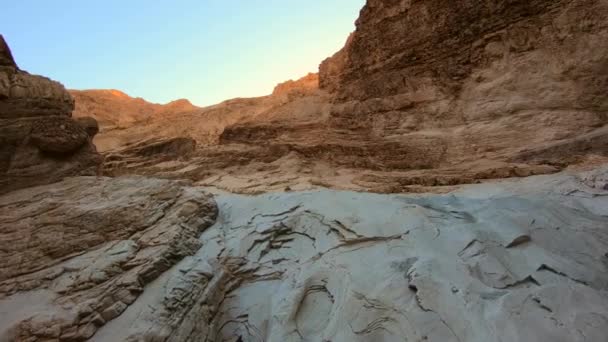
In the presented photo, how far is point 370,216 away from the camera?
205 inches

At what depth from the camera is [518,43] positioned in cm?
973

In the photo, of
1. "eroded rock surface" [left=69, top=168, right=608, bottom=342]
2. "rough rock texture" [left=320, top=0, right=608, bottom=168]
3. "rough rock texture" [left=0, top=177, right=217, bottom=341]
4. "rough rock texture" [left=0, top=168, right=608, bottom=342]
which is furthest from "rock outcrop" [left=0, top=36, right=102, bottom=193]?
"rough rock texture" [left=320, top=0, right=608, bottom=168]

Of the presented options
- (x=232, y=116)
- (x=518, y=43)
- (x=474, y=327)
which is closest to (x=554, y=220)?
(x=474, y=327)

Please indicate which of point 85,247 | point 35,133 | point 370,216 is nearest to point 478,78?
point 370,216

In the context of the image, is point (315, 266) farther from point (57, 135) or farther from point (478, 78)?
point (478, 78)

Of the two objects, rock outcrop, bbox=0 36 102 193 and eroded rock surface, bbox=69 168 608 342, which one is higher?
rock outcrop, bbox=0 36 102 193

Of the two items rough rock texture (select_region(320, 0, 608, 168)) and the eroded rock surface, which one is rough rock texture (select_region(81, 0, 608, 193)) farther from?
the eroded rock surface

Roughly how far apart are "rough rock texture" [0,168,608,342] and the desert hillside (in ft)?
0.07

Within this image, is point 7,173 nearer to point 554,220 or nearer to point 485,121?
point 554,220

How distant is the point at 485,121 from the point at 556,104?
1.48 m

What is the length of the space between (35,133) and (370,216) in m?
5.97

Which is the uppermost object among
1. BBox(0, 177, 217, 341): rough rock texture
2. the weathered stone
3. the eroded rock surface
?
the weathered stone

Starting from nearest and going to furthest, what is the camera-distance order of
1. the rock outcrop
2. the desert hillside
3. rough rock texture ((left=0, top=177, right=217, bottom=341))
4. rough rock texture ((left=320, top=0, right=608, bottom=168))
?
1. the desert hillside
2. rough rock texture ((left=0, top=177, right=217, bottom=341))
3. the rock outcrop
4. rough rock texture ((left=320, top=0, right=608, bottom=168))

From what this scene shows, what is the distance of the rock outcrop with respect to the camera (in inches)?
248
